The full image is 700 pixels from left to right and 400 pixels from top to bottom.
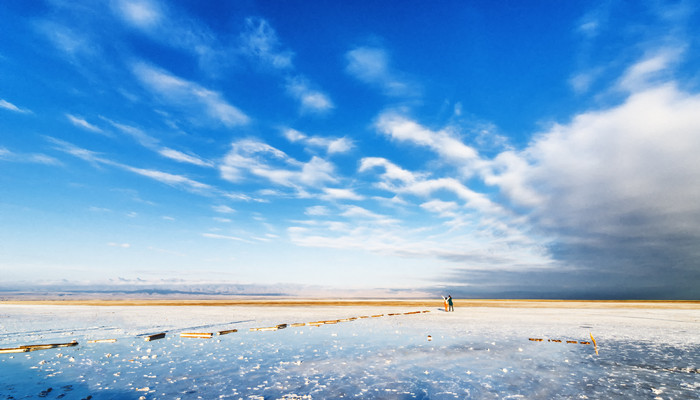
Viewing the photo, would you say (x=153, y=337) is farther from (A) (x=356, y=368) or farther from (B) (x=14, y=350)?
(A) (x=356, y=368)

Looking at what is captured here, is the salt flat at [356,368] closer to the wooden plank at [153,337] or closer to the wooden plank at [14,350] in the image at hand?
the wooden plank at [153,337]

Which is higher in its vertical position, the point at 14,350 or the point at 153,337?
the point at 153,337

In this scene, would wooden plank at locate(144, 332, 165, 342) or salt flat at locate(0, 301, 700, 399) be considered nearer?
salt flat at locate(0, 301, 700, 399)

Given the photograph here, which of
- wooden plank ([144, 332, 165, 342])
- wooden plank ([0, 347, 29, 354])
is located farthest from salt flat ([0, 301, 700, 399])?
wooden plank ([0, 347, 29, 354])

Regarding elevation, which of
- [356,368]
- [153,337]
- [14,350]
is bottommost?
[14,350]

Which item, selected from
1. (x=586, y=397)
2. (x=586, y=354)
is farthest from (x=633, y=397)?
(x=586, y=354)

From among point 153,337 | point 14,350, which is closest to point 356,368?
point 153,337

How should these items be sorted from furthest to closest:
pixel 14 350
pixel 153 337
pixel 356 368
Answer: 1. pixel 153 337
2. pixel 14 350
3. pixel 356 368

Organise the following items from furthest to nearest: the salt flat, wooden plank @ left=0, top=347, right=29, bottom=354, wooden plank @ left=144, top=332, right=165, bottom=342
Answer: wooden plank @ left=144, top=332, right=165, bottom=342, wooden plank @ left=0, top=347, right=29, bottom=354, the salt flat

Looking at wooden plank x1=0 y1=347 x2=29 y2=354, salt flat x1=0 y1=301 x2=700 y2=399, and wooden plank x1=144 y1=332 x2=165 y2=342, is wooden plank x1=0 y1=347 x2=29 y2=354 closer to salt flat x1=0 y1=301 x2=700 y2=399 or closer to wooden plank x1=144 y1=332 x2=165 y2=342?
salt flat x1=0 y1=301 x2=700 y2=399

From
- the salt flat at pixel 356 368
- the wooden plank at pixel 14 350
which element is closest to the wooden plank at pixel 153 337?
the salt flat at pixel 356 368

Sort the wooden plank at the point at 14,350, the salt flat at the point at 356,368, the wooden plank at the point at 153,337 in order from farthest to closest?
the wooden plank at the point at 153,337, the wooden plank at the point at 14,350, the salt flat at the point at 356,368

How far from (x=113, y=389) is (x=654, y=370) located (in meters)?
16.8

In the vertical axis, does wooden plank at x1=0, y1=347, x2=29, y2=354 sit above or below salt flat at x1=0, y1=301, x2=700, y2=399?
below
